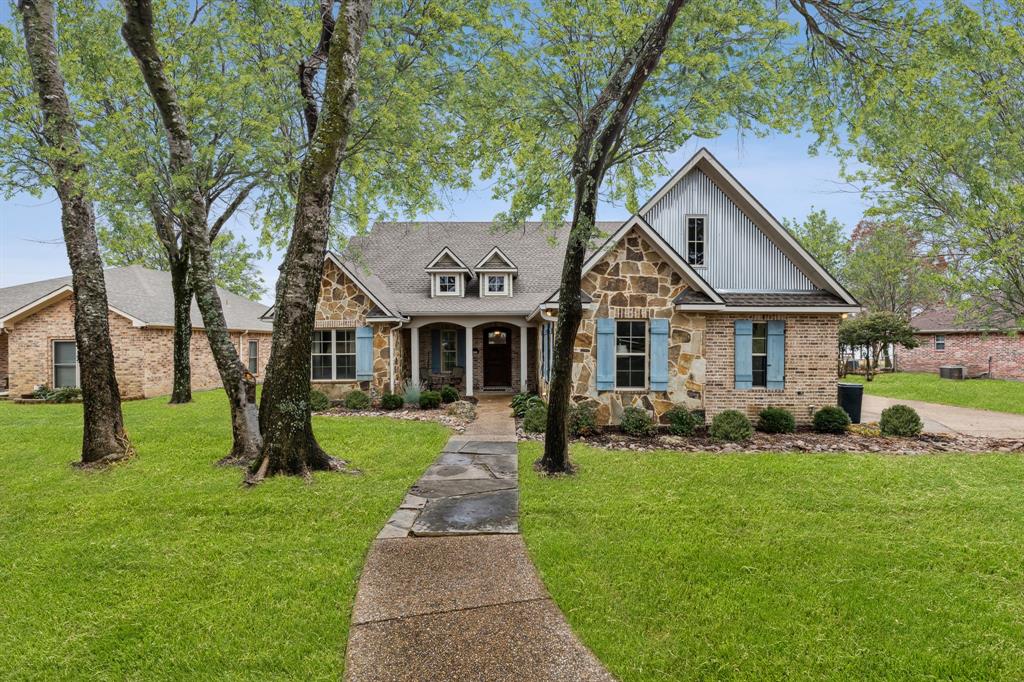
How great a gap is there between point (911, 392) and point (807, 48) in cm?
1771

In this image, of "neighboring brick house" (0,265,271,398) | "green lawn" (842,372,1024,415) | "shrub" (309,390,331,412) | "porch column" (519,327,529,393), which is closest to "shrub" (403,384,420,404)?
"shrub" (309,390,331,412)

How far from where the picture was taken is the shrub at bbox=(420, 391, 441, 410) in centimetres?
1484

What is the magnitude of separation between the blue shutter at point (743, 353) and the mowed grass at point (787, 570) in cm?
403

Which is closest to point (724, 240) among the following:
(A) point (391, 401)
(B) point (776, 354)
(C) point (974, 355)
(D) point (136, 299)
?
(B) point (776, 354)

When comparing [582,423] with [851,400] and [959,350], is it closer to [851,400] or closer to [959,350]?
[851,400]

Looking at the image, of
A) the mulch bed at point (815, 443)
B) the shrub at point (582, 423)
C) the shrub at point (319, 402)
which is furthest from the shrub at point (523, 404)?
the shrub at point (319, 402)

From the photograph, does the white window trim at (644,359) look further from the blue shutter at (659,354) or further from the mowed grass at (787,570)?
the mowed grass at (787,570)

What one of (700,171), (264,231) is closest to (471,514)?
(264,231)

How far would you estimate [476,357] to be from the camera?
18703 mm

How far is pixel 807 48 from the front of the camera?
8.53 meters

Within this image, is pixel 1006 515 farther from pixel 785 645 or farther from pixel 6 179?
pixel 6 179

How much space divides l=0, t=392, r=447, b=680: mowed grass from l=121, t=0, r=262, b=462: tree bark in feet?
2.93

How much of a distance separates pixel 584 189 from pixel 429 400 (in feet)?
29.6

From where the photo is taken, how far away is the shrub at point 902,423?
432 inches
